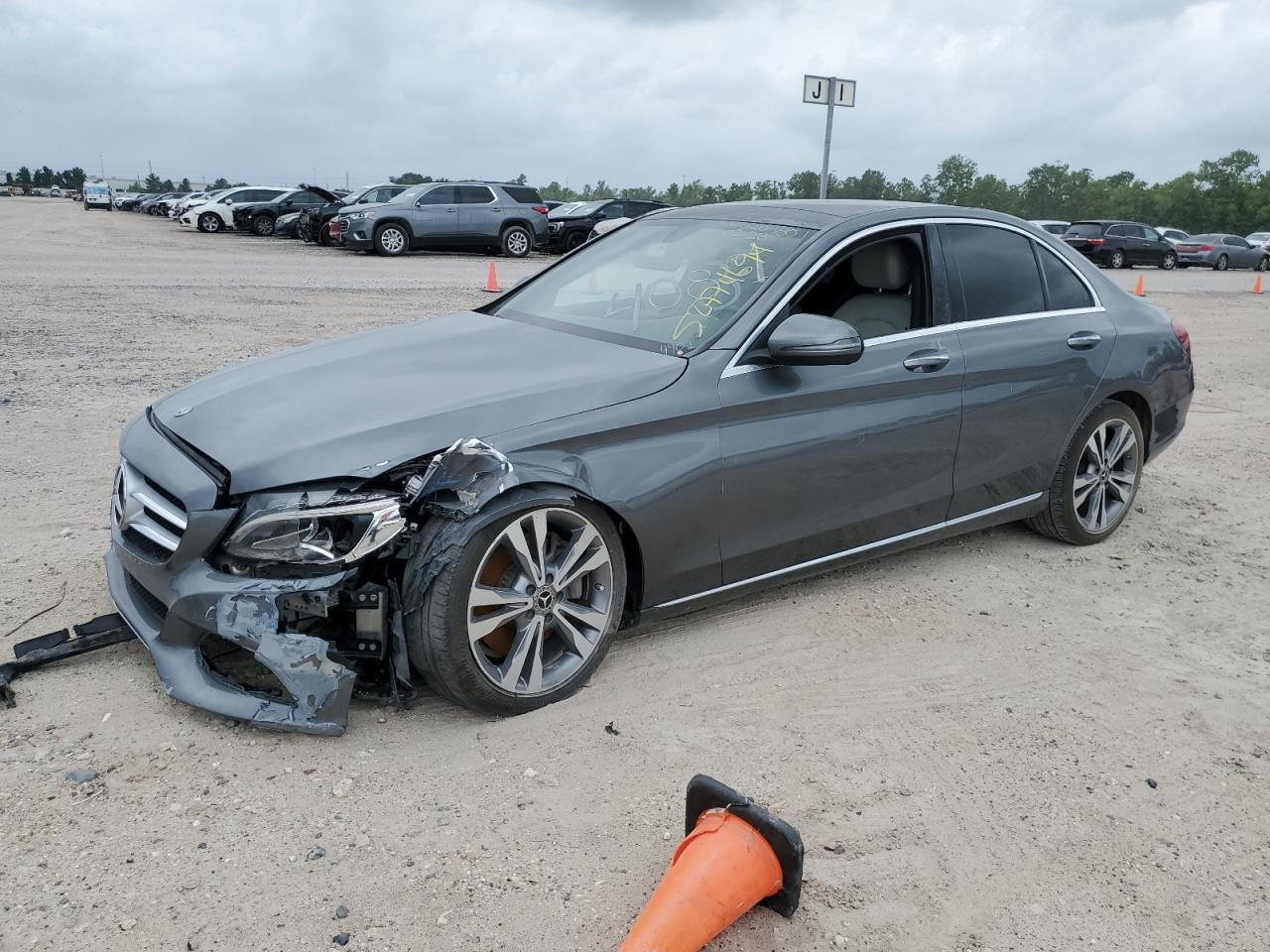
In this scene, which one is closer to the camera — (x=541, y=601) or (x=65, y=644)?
(x=541, y=601)

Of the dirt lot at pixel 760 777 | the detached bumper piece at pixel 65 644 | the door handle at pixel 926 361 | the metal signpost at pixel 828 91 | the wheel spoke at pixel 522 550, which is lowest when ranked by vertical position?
the dirt lot at pixel 760 777

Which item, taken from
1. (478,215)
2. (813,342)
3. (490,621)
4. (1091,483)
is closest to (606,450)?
(490,621)

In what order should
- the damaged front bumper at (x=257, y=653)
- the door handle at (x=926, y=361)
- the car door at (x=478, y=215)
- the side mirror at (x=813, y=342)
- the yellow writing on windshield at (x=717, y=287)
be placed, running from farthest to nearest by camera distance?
the car door at (x=478, y=215) < the door handle at (x=926, y=361) < the yellow writing on windshield at (x=717, y=287) < the side mirror at (x=813, y=342) < the damaged front bumper at (x=257, y=653)

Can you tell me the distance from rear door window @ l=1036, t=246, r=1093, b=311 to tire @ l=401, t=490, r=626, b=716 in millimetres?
2744

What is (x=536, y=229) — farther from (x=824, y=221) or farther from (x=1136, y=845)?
(x=1136, y=845)

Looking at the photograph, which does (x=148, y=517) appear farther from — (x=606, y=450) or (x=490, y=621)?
(x=606, y=450)

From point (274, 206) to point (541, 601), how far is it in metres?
31.0

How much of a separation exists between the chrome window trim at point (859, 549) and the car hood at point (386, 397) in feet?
2.60

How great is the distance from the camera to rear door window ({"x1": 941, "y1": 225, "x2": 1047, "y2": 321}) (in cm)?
469

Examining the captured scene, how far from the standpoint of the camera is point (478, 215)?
23.5m

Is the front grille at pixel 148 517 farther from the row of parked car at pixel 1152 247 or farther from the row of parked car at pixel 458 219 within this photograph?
the row of parked car at pixel 1152 247

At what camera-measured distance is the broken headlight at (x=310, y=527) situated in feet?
10.4

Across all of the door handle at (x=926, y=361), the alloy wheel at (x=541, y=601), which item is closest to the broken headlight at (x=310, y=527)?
the alloy wheel at (x=541, y=601)

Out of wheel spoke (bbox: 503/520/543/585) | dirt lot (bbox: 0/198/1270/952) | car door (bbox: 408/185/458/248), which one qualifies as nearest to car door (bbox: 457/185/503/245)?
car door (bbox: 408/185/458/248)
